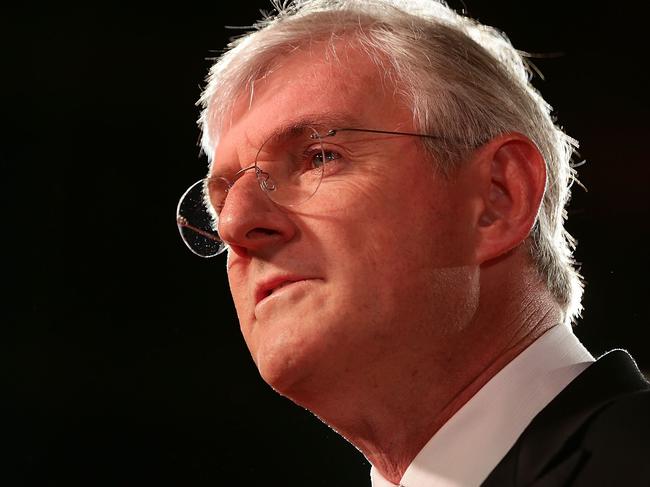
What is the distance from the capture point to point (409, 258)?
1.81 meters

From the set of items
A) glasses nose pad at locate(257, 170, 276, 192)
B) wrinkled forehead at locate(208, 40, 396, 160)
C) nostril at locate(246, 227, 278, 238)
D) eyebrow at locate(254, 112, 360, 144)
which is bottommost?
nostril at locate(246, 227, 278, 238)

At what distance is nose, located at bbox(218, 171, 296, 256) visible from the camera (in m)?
1.84

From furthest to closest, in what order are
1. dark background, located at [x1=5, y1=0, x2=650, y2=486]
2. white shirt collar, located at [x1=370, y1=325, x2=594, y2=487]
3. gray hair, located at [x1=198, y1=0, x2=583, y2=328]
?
1. dark background, located at [x1=5, y1=0, x2=650, y2=486]
2. gray hair, located at [x1=198, y1=0, x2=583, y2=328]
3. white shirt collar, located at [x1=370, y1=325, x2=594, y2=487]

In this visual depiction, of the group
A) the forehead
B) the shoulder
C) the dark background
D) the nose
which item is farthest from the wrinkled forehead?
the dark background

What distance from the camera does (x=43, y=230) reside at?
3.12 metres

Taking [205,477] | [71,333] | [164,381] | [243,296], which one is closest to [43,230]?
[71,333]

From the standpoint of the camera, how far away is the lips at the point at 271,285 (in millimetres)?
1820

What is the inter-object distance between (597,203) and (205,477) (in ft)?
4.96

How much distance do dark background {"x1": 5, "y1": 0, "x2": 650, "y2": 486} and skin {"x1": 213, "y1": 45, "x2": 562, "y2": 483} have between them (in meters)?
1.06

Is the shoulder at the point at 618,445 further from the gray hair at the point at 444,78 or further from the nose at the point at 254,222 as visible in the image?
the nose at the point at 254,222

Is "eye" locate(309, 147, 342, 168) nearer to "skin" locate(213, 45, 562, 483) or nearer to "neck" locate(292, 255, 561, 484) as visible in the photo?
"skin" locate(213, 45, 562, 483)

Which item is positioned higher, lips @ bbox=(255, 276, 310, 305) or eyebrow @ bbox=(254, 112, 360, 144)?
eyebrow @ bbox=(254, 112, 360, 144)

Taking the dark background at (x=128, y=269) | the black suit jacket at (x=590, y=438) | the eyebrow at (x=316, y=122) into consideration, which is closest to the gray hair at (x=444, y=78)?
the eyebrow at (x=316, y=122)

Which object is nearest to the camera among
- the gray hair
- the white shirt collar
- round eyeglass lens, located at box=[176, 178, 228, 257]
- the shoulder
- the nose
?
the shoulder
